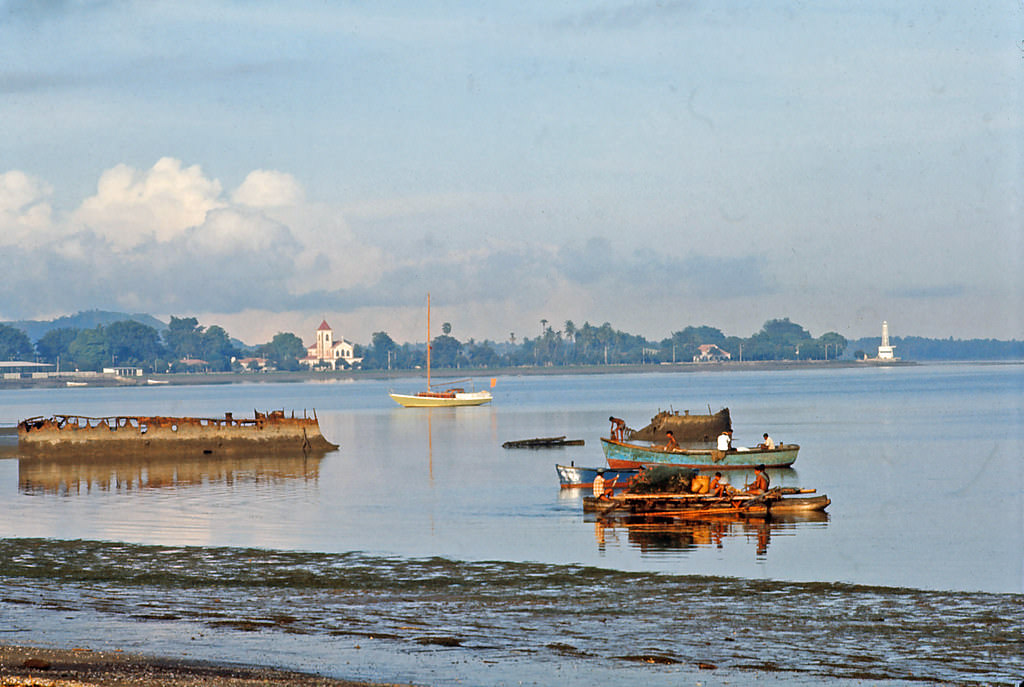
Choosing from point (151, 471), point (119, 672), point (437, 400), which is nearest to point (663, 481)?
point (119, 672)

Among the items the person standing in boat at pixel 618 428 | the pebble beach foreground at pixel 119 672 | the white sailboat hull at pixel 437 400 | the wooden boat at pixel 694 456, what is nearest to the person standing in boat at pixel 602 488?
the wooden boat at pixel 694 456

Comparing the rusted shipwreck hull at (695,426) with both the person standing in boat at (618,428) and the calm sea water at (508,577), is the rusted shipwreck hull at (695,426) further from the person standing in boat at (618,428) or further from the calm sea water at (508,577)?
the calm sea water at (508,577)

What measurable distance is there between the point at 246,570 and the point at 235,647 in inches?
416

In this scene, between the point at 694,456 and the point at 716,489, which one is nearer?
the point at 716,489

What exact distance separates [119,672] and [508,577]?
43.5 ft

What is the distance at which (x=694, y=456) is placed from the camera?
5809cm

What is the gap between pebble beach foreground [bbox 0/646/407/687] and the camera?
15766mm

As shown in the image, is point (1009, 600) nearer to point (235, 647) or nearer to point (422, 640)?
point (422, 640)

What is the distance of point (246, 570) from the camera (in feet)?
96.8

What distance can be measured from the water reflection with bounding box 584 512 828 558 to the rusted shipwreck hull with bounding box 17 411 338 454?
129ft

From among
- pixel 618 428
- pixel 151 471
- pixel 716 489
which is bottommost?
pixel 151 471

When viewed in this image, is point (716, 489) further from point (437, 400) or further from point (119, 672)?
point (437, 400)

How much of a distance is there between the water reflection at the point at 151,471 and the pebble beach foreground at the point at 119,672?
4069 cm

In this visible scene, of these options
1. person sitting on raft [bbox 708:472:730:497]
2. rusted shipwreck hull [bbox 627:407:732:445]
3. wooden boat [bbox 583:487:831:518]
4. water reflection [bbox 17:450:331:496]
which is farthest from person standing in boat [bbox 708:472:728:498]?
rusted shipwreck hull [bbox 627:407:732:445]
